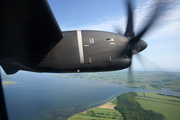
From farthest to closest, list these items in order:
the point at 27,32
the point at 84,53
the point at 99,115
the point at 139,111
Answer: the point at 139,111 < the point at 99,115 < the point at 84,53 < the point at 27,32

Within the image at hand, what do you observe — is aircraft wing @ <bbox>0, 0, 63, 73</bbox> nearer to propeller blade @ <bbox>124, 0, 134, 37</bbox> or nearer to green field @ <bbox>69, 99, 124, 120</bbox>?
propeller blade @ <bbox>124, 0, 134, 37</bbox>

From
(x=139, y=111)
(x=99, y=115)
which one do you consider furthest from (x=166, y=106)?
(x=99, y=115)

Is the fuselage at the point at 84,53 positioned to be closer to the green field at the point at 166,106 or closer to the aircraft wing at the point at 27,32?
the aircraft wing at the point at 27,32

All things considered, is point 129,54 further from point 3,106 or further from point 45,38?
point 3,106

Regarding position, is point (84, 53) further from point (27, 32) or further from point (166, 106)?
point (166, 106)

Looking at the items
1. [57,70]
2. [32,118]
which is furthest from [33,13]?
[32,118]

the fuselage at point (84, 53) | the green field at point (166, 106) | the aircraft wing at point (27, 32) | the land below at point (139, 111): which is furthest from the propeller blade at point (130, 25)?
the green field at point (166, 106)
